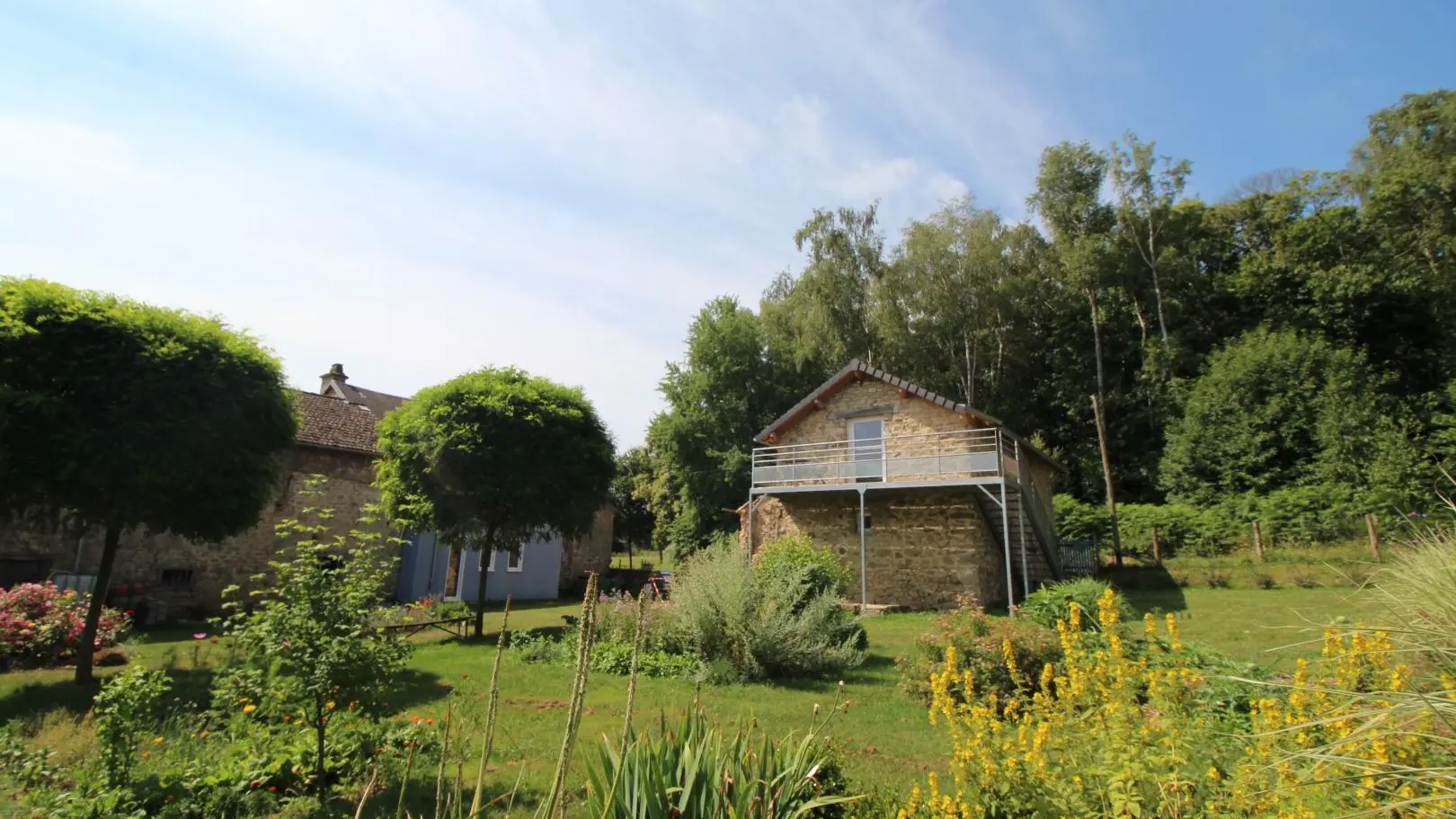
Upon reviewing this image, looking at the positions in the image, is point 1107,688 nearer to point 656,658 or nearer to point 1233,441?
point 656,658

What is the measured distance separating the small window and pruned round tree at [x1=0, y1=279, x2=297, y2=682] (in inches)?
351

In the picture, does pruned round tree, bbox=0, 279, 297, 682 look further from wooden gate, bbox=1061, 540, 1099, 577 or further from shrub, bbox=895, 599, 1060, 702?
wooden gate, bbox=1061, 540, 1099, 577

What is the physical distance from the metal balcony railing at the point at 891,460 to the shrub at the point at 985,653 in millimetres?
8961

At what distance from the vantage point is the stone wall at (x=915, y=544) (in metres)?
17.5

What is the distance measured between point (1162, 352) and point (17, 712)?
112ft

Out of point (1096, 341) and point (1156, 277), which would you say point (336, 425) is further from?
point (1156, 277)

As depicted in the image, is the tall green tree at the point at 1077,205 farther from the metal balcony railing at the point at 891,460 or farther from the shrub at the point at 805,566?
the shrub at the point at 805,566

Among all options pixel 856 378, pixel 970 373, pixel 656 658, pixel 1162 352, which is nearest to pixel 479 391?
pixel 656 658

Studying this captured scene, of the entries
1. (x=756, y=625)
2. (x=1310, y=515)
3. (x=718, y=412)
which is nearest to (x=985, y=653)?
(x=756, y=625)

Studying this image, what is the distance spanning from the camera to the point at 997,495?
57.0ft

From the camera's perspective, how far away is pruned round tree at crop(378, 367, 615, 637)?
13.4m

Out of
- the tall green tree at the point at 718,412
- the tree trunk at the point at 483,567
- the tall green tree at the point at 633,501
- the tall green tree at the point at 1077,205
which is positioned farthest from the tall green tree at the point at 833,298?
the tree trunk at the point at 483,567

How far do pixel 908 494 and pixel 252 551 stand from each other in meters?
17.4

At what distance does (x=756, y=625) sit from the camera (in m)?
9.29
